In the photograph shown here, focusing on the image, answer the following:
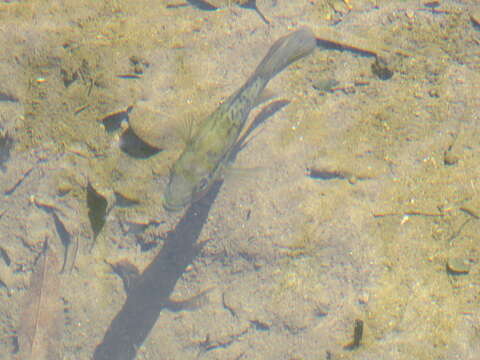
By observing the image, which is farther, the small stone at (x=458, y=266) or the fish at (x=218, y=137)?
the fish at (x=218, y=137)

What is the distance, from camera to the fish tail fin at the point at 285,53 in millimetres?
4660

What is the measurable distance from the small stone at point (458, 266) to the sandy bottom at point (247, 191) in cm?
2

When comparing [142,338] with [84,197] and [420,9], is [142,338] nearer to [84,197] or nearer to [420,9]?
[84,197]

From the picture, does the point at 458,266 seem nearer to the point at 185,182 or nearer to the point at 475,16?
the point at 185,182

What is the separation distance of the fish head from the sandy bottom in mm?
427

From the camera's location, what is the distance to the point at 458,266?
159 inches

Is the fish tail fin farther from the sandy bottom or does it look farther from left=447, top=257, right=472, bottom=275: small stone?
left=447, top=257, right=472, bottom=275: small stone

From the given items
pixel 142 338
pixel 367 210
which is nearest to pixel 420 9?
pixel 367 210

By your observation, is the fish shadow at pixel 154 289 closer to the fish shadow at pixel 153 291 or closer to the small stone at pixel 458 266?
the fish shadow at pixel 153 291

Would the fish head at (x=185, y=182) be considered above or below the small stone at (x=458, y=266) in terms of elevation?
above

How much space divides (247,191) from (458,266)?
2.03 meters

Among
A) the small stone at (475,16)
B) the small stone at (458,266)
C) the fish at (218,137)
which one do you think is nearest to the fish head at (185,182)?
the fish at (218,137)

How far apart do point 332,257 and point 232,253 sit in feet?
3.13

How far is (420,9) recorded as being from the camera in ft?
17.5
